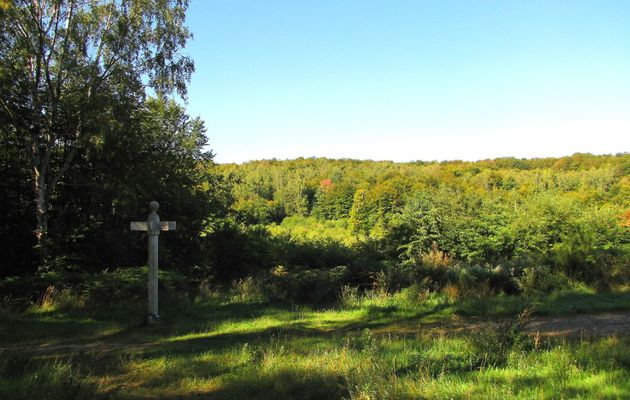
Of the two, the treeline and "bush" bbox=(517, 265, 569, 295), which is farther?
the treeline

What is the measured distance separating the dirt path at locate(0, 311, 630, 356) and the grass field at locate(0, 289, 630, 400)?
1.9 inches

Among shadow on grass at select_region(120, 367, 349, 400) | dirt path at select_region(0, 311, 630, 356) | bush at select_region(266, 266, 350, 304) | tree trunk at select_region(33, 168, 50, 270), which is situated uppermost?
tree trunk at select_region(33, 168, 50, 270)

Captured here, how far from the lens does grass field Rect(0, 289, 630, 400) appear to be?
4.04 m

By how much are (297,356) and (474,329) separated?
357cm

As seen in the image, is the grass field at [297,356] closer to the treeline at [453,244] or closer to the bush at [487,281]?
the bush at [487,281]

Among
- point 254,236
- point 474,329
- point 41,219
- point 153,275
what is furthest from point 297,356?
point 254,236

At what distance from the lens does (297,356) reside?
566 cm

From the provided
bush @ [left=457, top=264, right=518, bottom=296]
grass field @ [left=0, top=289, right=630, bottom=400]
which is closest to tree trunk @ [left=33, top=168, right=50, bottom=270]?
grass field @ [left=0, top=289, right=630, bottom=400]

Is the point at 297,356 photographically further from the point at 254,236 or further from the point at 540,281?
the point at 254,236

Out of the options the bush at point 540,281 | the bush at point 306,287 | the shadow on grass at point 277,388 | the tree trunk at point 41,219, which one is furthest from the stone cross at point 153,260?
the bush at point 540,281

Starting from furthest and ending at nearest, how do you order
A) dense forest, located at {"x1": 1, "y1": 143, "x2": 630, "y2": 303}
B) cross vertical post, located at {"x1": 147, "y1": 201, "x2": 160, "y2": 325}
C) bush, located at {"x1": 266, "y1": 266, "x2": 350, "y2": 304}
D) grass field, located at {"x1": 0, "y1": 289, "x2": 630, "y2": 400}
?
dense forest, located at {"x1": 1, "y1": 143, "x2": 630, "y2": 303} < bush, located at {"x1": 266, "y1": 266, "x2": 350, "y2": 304} < cross vertical post, located at {"x1": 147, "y1": 201, "x2": 160, "y2": 325} < grass field, located at {"x1": 0, "y1": 289, "x2": 630, "y2": 400}

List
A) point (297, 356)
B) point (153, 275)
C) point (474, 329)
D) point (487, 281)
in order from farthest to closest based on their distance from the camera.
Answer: point (487, 281) < point (153, 275) < point (474, 329) < point (297, 356)

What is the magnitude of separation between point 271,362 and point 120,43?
1139cm

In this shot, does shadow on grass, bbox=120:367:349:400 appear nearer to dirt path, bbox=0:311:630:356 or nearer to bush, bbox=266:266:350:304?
dirt path, bbox=0:311:630:356
